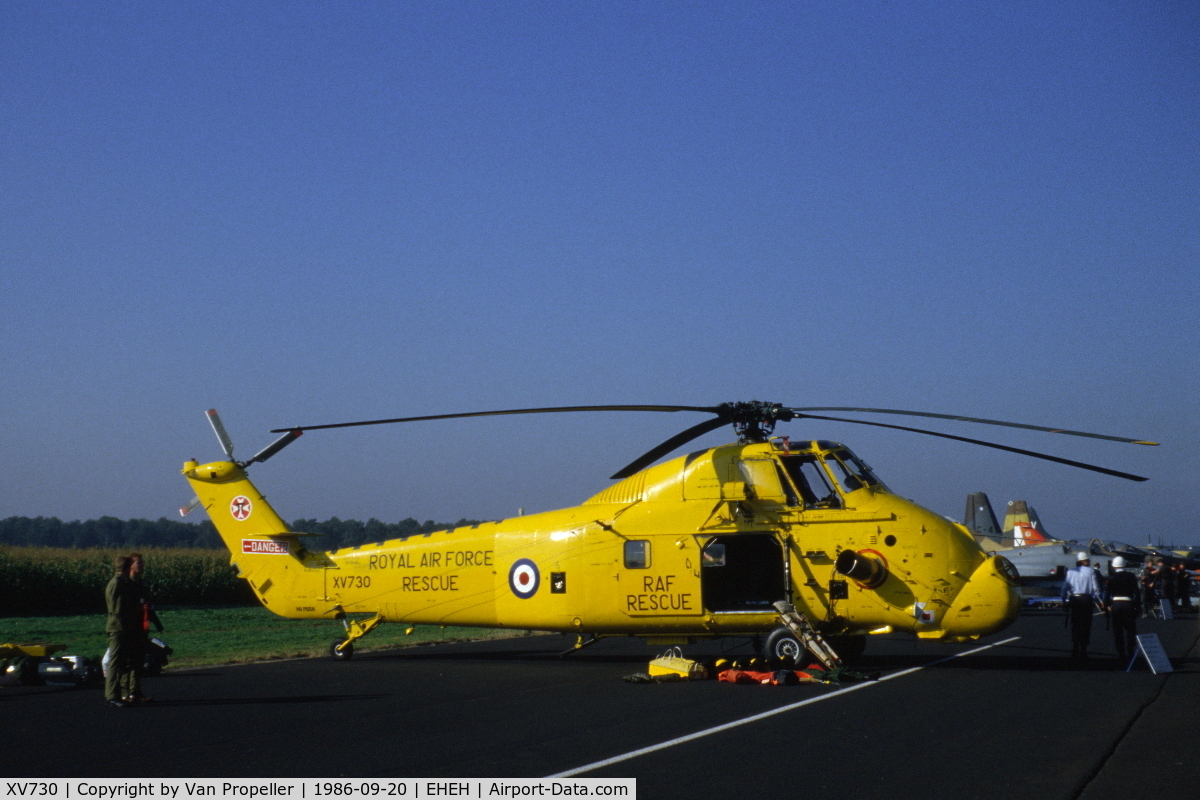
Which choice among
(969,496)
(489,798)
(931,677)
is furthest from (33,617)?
(969,496)

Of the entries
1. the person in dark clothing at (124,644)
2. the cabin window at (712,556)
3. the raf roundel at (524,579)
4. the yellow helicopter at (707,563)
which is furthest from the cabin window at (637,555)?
→ the person in dark clothing at (124,644)

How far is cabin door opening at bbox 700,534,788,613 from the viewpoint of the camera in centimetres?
1661

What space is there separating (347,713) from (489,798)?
4974mm

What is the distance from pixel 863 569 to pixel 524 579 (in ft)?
18.0

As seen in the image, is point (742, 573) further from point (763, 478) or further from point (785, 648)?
point (785, 648)

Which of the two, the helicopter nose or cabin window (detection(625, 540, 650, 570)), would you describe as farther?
cabin window (detection(625, 540, 650, 570))

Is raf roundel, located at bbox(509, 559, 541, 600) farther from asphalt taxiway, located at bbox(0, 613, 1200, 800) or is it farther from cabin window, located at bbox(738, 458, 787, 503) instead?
cabin window, located at bbox(738, 458, 787, 503)

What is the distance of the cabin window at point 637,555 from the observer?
1684 cm

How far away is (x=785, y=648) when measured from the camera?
15.8m

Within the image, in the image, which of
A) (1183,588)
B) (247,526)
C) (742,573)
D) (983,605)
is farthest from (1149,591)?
(247,526)

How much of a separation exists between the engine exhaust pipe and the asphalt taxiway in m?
1.38

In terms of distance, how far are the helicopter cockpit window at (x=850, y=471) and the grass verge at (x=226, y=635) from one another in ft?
34.9

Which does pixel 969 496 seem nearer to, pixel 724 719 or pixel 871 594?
pixel 871 594

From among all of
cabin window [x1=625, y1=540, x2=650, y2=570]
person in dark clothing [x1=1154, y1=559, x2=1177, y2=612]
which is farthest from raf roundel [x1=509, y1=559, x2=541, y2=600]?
person in dark clothing [x1=1154, y1=559, x2=1177, y2=612]
